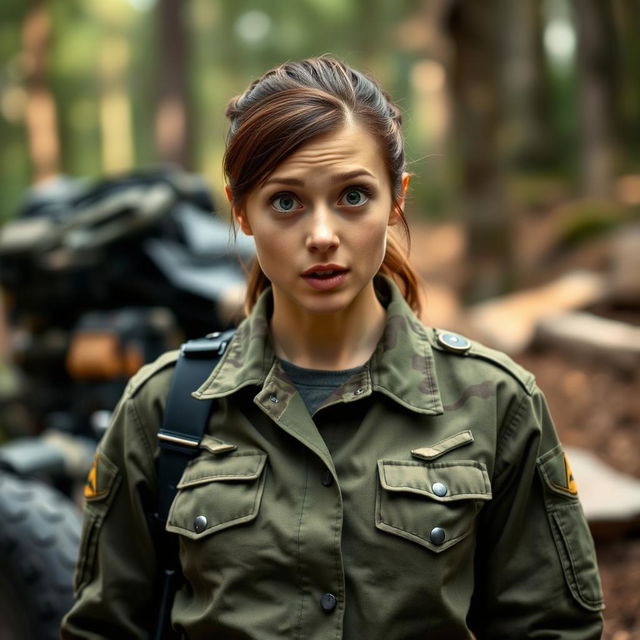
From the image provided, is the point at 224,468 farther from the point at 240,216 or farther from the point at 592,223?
the point at 592,223

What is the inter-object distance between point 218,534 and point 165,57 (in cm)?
1210

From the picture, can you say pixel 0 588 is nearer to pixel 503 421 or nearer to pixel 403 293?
pixel 403 293

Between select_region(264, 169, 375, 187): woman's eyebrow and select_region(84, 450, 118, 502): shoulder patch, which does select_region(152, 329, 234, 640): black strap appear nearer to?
select_region(84, 450, 118, 502): shoulder patch

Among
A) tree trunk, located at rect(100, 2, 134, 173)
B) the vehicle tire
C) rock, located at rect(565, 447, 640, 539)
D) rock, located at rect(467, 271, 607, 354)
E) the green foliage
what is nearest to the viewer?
the vehicle tire

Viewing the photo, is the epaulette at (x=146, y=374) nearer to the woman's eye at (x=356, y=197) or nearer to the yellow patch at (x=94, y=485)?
the yellow patch at (x=94, y=485)

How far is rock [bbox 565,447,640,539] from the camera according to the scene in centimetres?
370

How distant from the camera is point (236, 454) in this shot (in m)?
2.02

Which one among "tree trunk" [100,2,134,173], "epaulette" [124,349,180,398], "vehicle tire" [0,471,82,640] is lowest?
"tree trunk" [100,2,134,173]

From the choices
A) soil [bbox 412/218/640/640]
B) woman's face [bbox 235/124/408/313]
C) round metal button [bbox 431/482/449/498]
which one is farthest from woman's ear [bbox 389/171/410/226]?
round metal button [bbox 431/482/449/498]

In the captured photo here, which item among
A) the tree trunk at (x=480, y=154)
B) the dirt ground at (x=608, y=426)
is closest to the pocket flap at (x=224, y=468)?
the dirt ground at (x=608, y=426)

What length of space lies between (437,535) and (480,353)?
18.1 inches

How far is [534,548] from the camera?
2.01 meters

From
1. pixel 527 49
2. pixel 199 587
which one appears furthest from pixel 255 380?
pixel 527 49

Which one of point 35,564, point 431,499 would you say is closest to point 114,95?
point 35,564
